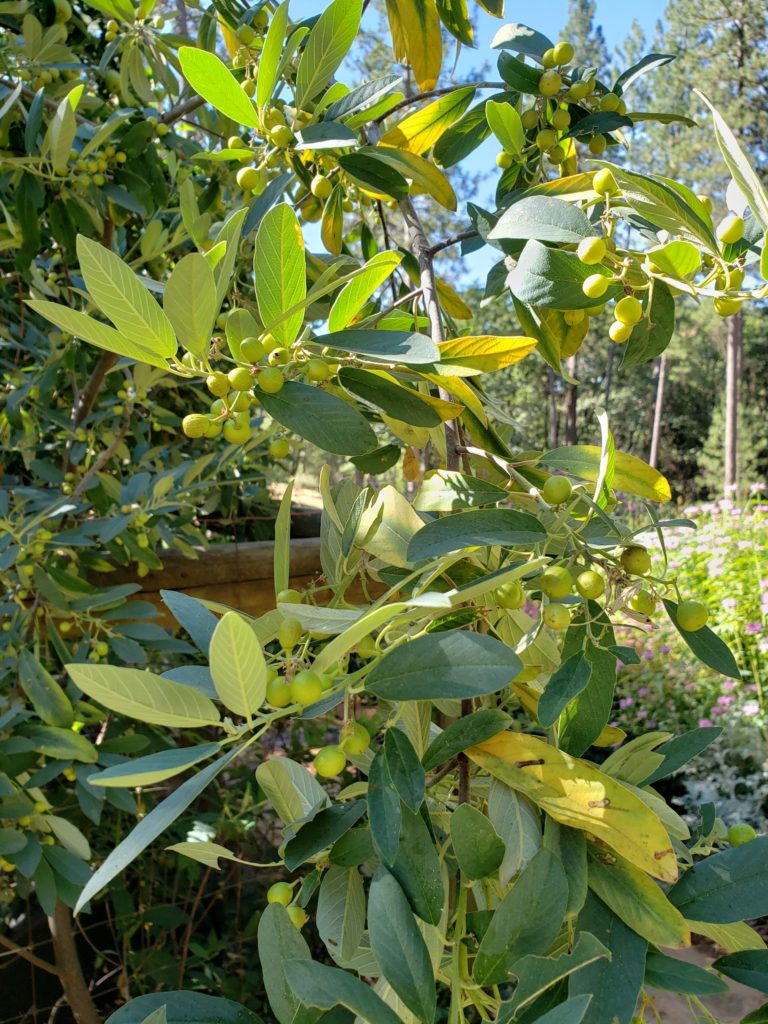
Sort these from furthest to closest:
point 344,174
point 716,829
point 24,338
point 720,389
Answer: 1. point 720,389
2. point 24,338
3. point 344,174
4. point 716,829

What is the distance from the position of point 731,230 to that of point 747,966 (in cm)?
33

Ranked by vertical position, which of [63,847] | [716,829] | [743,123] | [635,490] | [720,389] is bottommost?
[720,389]

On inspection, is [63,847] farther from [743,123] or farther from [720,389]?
[720,389]

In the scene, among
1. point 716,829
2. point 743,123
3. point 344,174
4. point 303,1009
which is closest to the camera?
point 303,1009

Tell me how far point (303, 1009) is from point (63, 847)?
732mm

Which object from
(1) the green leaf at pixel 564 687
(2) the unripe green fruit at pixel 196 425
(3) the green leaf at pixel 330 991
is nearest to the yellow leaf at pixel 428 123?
(2) the unripe green fruit at pixel 196 425

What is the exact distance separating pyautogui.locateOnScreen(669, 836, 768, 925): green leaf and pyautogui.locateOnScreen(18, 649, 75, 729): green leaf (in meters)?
0.73

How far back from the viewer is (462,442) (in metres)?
0.45

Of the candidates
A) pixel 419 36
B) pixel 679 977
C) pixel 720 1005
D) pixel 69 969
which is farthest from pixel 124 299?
pixel 720 1005

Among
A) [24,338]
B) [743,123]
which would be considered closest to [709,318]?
[743,123]

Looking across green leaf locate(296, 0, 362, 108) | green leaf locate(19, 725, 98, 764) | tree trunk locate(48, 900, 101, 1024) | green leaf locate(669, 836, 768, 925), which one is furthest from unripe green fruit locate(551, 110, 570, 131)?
tree trunk locate(48, 900, 101, 1024)

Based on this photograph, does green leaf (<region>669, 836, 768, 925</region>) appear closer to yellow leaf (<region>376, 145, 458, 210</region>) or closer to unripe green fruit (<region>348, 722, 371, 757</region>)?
unripe green fruit (<region>348, 722, 371, 757</region>)

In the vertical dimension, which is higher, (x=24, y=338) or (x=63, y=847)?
(x=24, y=338)

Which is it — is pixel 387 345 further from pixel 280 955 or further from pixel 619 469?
pixel 280 955
